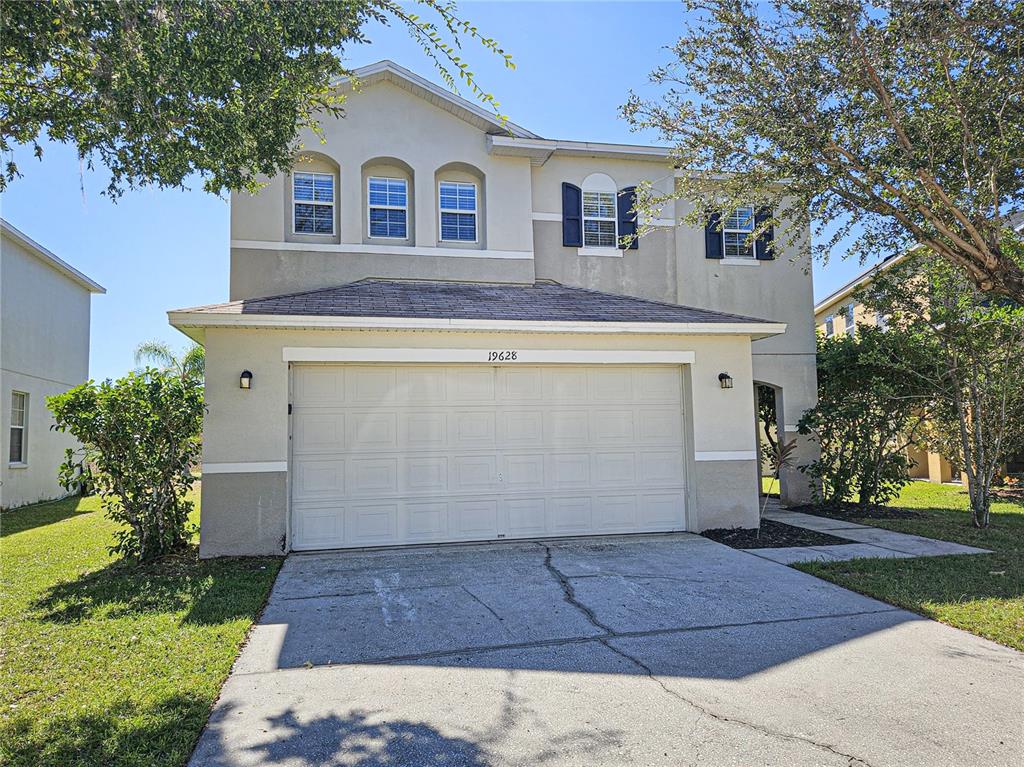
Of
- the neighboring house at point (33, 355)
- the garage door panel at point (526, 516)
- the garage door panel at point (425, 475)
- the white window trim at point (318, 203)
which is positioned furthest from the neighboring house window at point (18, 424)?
the garage door panel at point (526, 516)

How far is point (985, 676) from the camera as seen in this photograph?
4910 millimetres

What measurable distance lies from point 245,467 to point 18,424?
10.7 meters

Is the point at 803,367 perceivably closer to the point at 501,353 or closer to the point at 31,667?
the point at 501,353

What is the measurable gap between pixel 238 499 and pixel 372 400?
212 centimetres

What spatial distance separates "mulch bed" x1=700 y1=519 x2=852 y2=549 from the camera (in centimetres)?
966

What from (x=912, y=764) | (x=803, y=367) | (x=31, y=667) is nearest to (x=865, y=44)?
(x=912, y=764)

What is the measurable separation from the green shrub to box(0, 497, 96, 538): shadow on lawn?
470 centimetres

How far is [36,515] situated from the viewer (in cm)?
1455

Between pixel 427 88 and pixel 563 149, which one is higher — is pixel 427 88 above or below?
above

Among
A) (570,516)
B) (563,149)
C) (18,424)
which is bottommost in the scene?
(570,516)

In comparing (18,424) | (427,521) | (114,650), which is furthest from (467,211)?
(18,424)

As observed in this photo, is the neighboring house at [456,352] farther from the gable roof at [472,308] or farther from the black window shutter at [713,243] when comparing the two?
the black window shutter at [713,243]

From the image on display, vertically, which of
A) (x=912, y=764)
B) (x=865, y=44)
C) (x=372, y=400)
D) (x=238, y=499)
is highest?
(x=865, y=44)

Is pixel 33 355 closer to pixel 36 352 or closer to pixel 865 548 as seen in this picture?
pixel 36 352
